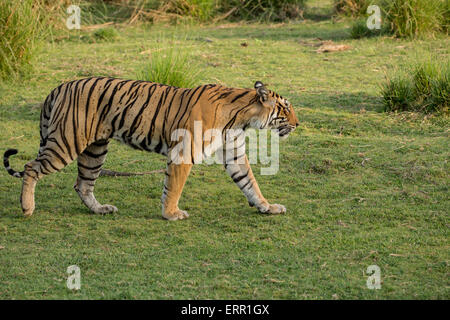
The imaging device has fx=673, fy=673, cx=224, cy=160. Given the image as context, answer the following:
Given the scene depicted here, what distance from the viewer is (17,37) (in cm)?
925

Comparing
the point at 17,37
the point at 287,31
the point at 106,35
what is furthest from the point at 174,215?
the point at 287,31

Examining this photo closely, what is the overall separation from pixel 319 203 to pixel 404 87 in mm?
2889

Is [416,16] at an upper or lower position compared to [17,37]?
upper

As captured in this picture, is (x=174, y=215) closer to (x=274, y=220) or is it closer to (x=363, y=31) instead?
(x=274, y=220)

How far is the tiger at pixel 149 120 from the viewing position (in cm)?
549

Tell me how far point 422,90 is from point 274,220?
11.4ft

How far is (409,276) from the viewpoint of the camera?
4496 mm

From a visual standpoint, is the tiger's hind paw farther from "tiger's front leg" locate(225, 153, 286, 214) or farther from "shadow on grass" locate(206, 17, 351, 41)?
"shadow on grass" locate(206, 17, 351, 41)

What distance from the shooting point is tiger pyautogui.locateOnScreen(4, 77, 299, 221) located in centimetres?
549

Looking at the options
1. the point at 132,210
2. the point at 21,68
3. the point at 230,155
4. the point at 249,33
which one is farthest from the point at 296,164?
the point at 249,33

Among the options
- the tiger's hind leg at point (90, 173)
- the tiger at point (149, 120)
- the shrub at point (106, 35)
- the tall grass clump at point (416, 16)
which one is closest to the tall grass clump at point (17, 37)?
the shrub at point (106, 35)

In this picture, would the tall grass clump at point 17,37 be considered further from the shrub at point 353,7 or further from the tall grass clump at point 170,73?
the shrub at point 353,7

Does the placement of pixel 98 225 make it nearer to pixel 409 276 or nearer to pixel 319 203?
pixel 319 203

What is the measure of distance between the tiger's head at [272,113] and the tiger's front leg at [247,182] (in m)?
0.32
